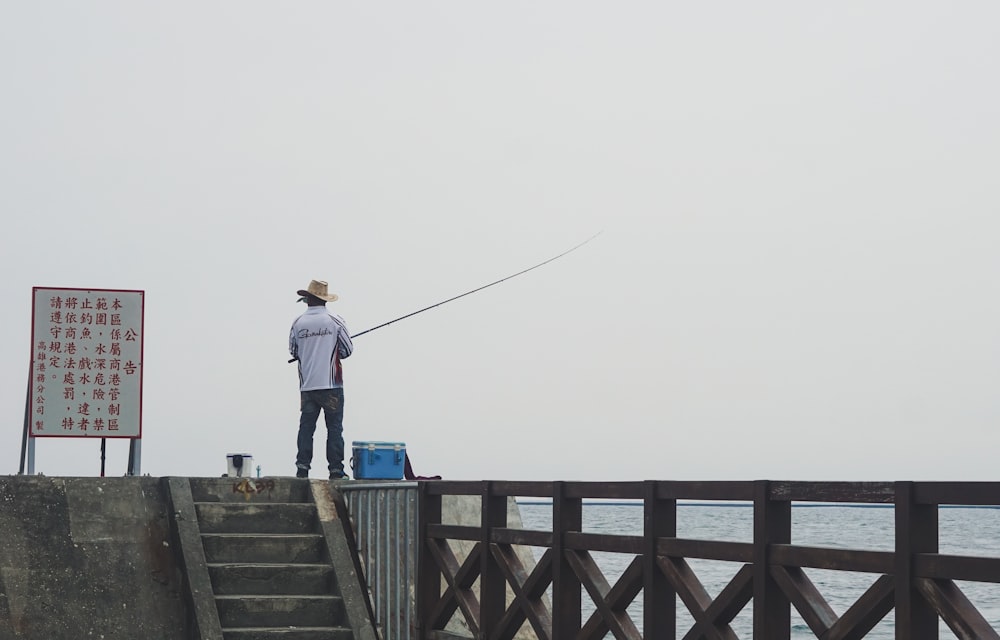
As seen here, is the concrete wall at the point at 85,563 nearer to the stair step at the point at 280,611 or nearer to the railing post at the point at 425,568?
the stair step at the point at 280,611

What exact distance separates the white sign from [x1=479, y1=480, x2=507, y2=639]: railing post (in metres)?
4.07

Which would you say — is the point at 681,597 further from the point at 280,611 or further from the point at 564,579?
the point at 280,611

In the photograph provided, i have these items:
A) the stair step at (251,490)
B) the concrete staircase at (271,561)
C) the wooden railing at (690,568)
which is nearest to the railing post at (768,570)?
the wooden railing at (690,568)

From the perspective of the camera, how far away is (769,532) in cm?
577

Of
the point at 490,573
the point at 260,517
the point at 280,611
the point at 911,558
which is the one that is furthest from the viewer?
the point at 260,517

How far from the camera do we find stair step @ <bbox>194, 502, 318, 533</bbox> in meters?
10.3

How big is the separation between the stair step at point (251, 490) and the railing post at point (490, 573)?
2.71 m

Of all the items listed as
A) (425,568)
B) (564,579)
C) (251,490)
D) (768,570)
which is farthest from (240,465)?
(768,570)

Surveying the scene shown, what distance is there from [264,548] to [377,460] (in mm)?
1232

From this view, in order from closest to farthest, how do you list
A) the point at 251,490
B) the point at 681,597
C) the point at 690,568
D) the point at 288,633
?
the point at 681,597 < the point at 690,568 < the point at 288,633 < the point at 251,490

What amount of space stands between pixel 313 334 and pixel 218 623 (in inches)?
114

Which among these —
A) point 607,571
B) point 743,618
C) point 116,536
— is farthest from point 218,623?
point 607,571

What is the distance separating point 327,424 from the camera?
11391 millimetres

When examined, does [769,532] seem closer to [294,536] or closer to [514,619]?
[514,619]
